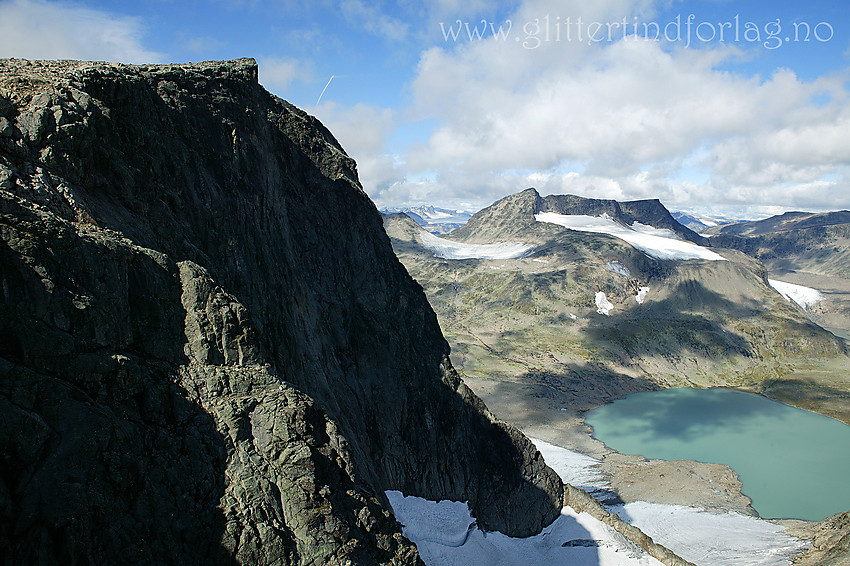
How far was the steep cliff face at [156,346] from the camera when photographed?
10.4 metres

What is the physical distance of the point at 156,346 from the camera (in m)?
14.1

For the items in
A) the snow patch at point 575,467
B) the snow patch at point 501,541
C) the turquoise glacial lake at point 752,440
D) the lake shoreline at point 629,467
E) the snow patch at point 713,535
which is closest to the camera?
the snow patch at point 501,541

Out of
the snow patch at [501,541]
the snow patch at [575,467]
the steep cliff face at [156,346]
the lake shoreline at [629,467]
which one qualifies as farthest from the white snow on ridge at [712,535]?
the steep cliff face at [156,346]

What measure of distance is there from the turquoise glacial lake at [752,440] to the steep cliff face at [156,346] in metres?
82.2

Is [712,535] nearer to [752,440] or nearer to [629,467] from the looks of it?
[629,467]

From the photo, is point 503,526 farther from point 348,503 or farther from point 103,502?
point 103,502

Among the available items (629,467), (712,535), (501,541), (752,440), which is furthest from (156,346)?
(752,440)

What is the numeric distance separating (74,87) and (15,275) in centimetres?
826

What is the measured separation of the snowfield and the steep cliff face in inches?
696

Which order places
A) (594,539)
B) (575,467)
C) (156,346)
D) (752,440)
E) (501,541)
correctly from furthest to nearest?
1. (752,440)
2. (575,467)
3. (594,539)
4. (501,541)
5. (156,346)

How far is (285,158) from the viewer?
112 ft

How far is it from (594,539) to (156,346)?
45.4 meters

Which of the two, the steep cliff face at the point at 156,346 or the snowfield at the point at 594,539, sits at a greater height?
the steep cliff face at the point at 156,346

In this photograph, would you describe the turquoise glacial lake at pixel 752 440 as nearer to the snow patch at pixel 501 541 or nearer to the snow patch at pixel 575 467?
the snow patch at pixel 575 467
